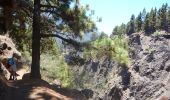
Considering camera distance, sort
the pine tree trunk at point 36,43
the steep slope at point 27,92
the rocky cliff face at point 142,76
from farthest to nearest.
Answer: the rocky cliff face at point 142,76
the pine tree trunk at point 36,43
the steep slope at point 27,92

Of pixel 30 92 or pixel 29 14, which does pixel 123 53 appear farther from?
pixel 30 92

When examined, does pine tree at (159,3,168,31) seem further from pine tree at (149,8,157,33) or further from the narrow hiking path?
the narrow hiking path

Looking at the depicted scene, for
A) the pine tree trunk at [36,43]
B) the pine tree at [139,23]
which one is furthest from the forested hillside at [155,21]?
the pine tree trunk at [36,43]

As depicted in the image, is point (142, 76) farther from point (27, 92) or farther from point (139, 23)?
point (27, 92)

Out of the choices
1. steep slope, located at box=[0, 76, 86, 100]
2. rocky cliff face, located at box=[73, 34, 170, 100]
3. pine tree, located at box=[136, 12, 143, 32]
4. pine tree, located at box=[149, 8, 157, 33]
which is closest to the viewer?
steep slope, located at box=[0, 76, 86, 100]

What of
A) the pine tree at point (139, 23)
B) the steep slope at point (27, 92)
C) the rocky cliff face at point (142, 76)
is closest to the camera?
the steep slope at point (27, 92)

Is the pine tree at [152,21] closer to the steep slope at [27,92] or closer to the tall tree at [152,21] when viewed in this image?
the tall tree at [152,21]

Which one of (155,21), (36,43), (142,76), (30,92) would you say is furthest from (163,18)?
(30,92)

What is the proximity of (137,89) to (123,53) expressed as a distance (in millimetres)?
117459

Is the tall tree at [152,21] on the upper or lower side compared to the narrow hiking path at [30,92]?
upper

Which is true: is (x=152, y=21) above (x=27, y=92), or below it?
above

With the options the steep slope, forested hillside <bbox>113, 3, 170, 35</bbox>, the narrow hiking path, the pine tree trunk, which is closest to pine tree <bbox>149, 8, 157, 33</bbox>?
forested hillside <bbox>113, 3, 170, 35</bbox>

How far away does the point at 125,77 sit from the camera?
5738 inches

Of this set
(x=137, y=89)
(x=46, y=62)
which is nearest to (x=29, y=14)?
(x=46, y=62)
